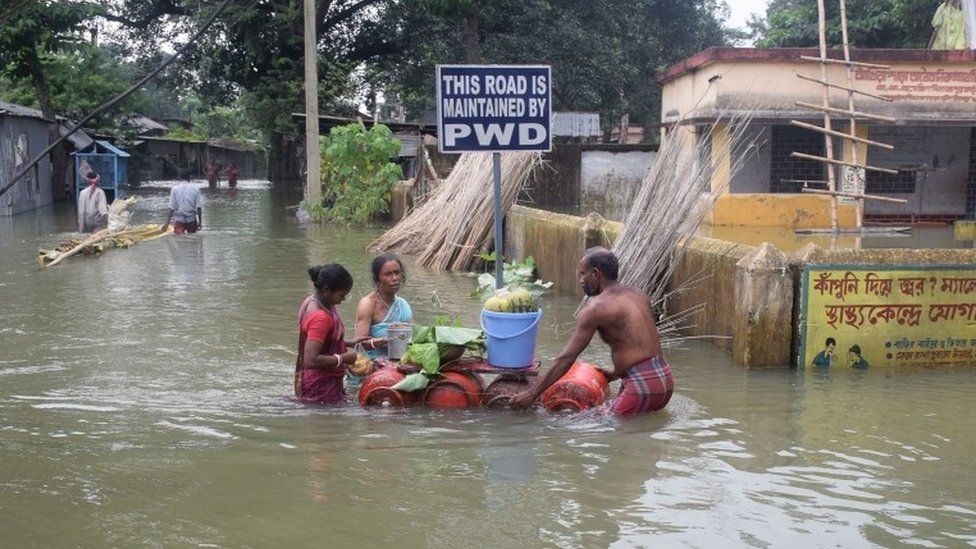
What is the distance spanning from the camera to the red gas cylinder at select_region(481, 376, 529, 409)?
6.57m

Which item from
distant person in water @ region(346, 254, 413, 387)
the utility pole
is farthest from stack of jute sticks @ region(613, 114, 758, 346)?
the utility pole

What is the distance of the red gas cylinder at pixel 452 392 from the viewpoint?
661 centimetres

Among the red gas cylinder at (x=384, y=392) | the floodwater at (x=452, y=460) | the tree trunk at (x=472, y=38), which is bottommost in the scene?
the floodwater at (x=452, y=460)

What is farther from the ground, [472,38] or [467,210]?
[472,38]

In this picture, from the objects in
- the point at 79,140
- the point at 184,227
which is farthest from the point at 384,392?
the point at 79,140

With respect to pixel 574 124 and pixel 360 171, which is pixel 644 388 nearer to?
pixel 360 171

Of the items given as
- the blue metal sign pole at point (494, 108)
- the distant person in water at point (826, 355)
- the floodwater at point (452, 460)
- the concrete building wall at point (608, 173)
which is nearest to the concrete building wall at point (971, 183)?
the concrete building wall at point (608, 173)

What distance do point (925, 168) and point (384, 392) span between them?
1553 centimetres

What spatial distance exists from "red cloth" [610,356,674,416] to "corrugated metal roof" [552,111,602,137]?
25.3m

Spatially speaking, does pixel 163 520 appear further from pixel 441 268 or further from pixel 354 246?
pixel 354 246

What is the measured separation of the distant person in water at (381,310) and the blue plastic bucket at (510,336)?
0.87 metres

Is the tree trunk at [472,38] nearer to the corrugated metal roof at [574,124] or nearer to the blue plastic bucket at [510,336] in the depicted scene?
the corrugated metal roof at [574,124]

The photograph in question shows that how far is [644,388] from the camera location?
6.33m

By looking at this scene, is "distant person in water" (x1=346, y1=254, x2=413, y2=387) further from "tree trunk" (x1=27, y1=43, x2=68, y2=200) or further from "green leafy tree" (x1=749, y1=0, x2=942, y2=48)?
"green leafy tree" (x1=749, y1=0, x2=942, y2=48)
